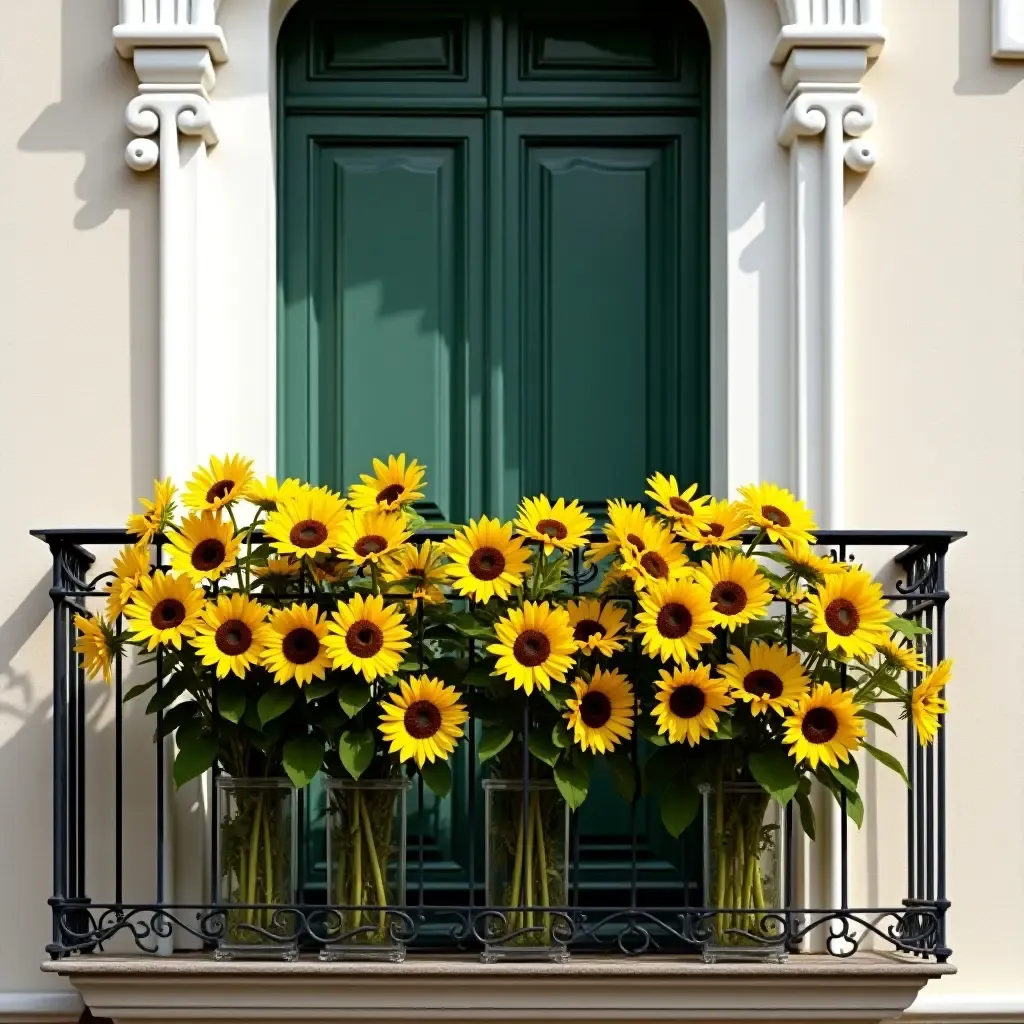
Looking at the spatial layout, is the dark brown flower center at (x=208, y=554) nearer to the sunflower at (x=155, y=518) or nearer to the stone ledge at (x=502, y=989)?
the sunflower at (x=155, y=518)

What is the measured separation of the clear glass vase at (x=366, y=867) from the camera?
5984 millimetres

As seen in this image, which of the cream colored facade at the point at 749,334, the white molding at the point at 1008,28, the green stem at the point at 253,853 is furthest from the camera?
the white molding at the point at 1008,28

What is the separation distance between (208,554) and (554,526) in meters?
0.93

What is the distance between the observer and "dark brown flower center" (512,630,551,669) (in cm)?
584

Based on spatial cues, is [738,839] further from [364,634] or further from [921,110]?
[921,110]

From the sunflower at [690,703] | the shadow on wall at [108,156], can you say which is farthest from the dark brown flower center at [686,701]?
the shadow on wall at [108,156]

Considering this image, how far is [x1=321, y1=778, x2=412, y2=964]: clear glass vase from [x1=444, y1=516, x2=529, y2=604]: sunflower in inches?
23.1

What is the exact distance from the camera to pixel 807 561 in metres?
5.97

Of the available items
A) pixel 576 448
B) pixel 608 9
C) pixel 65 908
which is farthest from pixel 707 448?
pixel 65 908

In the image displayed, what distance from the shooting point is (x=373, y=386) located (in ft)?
22.2

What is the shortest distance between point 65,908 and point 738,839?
1.83 m

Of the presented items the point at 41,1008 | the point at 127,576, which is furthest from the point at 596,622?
the point at 41,1008

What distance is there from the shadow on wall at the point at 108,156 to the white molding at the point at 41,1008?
151cm

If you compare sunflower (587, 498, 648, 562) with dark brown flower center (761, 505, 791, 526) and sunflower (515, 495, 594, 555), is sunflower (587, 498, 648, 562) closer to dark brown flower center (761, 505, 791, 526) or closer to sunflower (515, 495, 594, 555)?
sunflower (515, 495, 594, 555)
